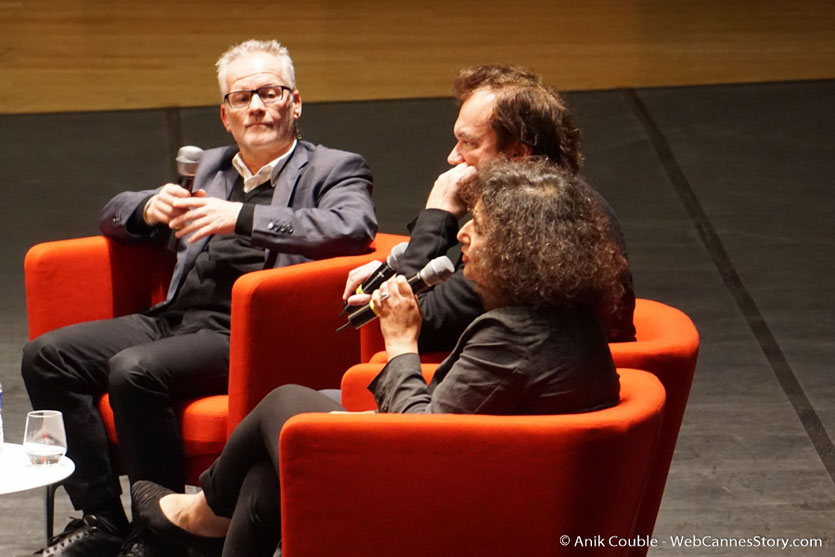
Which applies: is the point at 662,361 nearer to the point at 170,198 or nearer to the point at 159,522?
the point at 159,522

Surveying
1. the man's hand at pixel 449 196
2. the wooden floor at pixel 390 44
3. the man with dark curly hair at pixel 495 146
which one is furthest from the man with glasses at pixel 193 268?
the wooden floor at pixel 390 44

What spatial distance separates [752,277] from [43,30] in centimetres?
489

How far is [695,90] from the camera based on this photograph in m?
7.07

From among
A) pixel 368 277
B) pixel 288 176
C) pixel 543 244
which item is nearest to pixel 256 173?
pixel 288 176

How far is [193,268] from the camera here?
3.63m

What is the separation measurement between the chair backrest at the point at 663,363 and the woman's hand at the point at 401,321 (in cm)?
46

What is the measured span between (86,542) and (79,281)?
0.71m

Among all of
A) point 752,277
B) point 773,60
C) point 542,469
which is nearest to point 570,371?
point 542,469

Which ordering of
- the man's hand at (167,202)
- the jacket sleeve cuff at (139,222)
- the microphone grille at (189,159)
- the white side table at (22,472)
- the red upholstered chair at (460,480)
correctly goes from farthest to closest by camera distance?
the jacket sleeve cuff at (139,222), the man's hand at (167,202), the microphone grille at (189,159), the white side table at (22,472), the red upholstered chair at (460,480)

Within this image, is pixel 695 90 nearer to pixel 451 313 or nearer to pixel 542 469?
pixel 451 313

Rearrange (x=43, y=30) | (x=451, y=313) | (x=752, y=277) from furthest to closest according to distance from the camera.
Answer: (x=43, y=30), (x=752, y=277), (x=451, y=313)

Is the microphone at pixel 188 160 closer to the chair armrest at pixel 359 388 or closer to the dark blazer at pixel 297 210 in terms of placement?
the dark blazer at pixel 297 210

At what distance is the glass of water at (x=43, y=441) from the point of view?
2.86 metres

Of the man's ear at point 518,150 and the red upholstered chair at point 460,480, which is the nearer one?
the red upholstered chair at point 460,480
